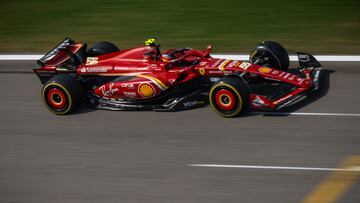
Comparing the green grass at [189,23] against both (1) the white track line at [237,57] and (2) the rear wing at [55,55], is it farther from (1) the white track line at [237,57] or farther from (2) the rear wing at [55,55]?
(2) the rear wing at [55,55]

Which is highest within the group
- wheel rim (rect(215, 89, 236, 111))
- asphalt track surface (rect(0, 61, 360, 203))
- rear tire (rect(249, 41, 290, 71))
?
rear tire (rect(249, 41, 290, 71))

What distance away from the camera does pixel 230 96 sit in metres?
10.3

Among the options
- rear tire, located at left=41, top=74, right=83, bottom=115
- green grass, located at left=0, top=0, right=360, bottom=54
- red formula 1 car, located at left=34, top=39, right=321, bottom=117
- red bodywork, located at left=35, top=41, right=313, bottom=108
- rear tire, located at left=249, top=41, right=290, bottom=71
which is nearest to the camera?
red formula 1 car, located at left=34, top=39, right=321, bottom=117

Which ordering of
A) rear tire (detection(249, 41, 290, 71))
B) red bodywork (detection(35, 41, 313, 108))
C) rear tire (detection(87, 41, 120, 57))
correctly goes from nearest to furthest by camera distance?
1. red bodywork (detection(35, 41, 313, 108))
2. rear tire (detection(249, 41, 290, 71))
3. rear tire (detection(87, 41, 120, 57))

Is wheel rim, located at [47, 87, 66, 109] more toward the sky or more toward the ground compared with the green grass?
more toward the ground

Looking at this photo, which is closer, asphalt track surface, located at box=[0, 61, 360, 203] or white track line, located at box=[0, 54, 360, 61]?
asphalt track surface, located at box=[0, 61, 360, 203]

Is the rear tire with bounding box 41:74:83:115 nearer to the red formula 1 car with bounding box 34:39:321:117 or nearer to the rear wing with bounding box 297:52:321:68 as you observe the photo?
the red formula 1 car with bounding box 34:39:321:117

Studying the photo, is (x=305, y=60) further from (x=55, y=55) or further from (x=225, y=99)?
(x=55, y=55)

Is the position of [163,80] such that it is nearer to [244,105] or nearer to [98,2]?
[244,105]

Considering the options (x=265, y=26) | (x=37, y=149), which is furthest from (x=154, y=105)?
(x=265, y=26)

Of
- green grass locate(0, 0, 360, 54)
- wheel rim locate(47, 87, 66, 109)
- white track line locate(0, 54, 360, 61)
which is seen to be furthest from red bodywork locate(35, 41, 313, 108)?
green grass locate(0, 0, 360, 54)

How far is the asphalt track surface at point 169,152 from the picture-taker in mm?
8312

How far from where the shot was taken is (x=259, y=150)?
943cm

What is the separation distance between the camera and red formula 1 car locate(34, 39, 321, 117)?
1060cm
